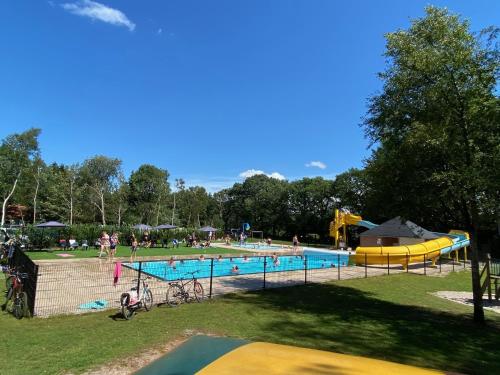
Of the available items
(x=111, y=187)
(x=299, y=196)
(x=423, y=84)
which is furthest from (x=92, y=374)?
(x=111, y=187)

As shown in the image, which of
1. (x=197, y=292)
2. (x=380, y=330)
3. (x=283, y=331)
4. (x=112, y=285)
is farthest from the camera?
(x=112, y=285)

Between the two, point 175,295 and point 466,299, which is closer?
point 175,295

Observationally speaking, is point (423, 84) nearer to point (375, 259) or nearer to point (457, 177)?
point (457, 177)

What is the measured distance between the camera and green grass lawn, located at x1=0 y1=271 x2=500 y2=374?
289 inches

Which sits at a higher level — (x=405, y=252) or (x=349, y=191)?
(x=349, y=191)

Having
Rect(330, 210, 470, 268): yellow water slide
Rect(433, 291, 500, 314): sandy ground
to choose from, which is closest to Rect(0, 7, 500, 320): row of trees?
Rect(433, 291, 500, 314): sandy ground

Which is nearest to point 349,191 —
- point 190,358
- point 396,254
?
point 396,254

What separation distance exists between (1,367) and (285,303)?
848cm

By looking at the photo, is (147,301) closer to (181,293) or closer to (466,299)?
(181,293)

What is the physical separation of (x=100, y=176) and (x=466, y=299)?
2691 inches

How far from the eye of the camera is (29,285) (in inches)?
417

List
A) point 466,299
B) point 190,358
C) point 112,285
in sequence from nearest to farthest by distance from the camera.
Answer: point 190,358 → point 112,285 → point 466,299

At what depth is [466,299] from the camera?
15.7 meters

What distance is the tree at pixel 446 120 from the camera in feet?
34.4
